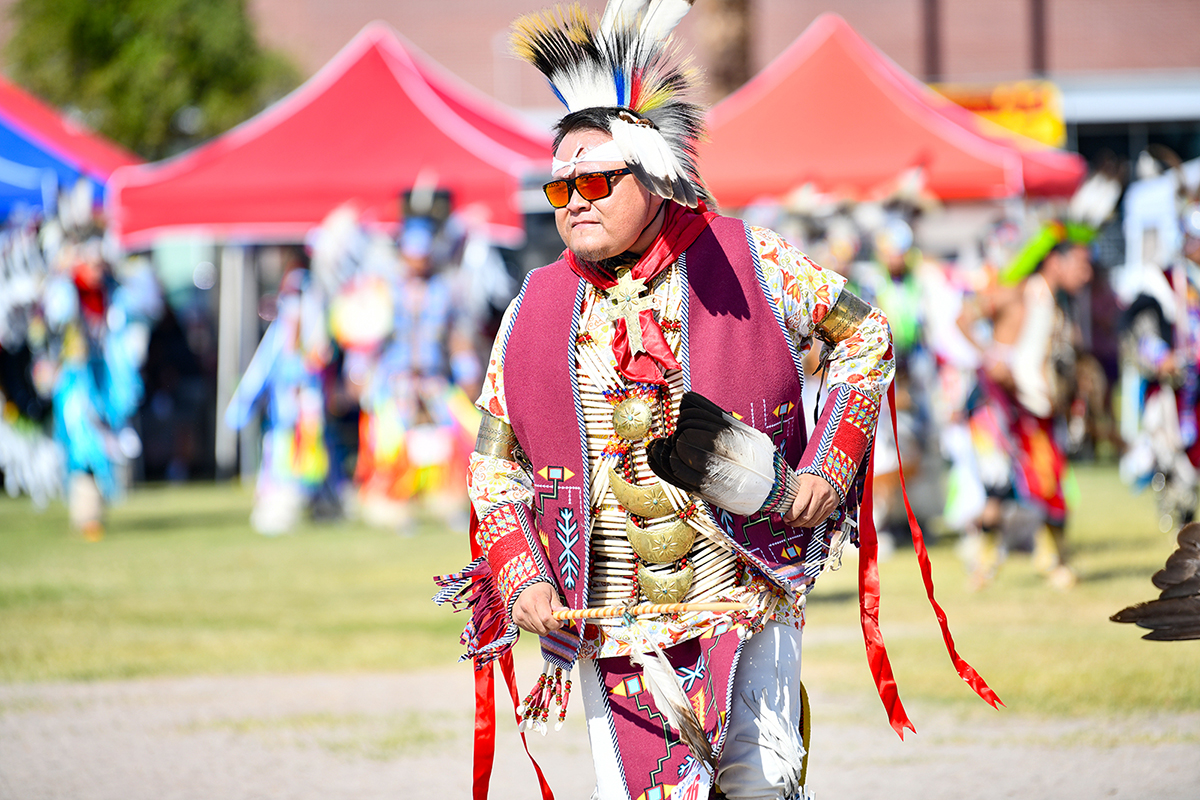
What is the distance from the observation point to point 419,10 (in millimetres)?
26516

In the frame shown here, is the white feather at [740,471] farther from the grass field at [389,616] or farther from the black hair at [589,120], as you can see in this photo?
the grass field at [389,616]

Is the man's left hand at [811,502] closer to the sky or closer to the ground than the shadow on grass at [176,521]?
closer to the sky

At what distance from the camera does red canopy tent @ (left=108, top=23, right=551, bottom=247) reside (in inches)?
492

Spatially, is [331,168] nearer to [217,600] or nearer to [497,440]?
[217,600]

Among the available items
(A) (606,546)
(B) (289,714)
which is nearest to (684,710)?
(A) (606,546)

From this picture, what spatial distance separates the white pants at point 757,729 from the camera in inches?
105

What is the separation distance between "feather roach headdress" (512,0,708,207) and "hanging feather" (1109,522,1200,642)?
1.53m

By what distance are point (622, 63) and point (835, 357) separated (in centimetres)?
72

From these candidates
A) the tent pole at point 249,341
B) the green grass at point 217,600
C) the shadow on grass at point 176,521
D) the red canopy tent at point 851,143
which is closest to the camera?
the green grass at point 217,600

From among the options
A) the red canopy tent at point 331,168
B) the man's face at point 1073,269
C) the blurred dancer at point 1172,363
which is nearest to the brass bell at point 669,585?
the man's face at point 1073,269

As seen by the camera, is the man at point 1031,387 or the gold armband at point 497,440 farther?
the man at point 1031,387

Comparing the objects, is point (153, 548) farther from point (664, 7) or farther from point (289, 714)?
point (664, 7)

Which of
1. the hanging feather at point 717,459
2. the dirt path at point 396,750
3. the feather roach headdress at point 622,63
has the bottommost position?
the dirt path at point 396,750

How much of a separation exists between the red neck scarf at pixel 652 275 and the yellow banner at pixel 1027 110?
18.3 meters
